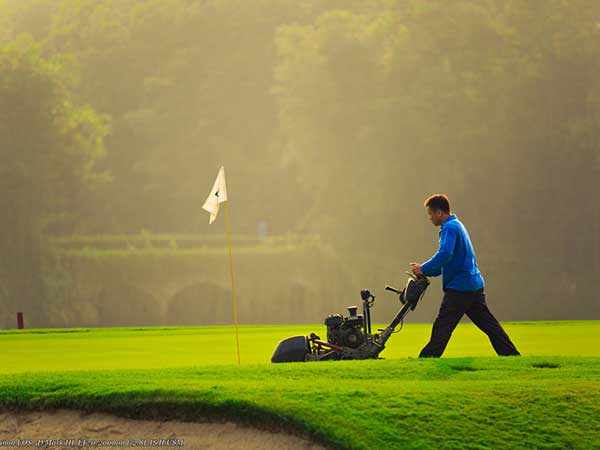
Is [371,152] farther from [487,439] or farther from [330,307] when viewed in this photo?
[487,439]

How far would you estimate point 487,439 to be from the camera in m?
10.2

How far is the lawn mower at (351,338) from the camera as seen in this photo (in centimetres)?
1424

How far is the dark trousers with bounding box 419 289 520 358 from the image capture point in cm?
1437

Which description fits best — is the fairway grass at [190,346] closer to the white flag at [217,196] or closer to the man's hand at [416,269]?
the white flag at [217,196]

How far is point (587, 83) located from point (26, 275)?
37396mm

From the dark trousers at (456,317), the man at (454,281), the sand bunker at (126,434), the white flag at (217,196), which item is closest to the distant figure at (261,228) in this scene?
the white flag at (217,196)

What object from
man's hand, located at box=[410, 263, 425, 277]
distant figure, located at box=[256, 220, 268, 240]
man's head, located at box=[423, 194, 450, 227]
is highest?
distant figure, located at box=[256, 220, 268, 240]

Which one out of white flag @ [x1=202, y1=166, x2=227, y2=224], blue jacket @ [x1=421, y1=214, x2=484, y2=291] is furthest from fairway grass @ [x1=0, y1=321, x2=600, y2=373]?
blue jacket @ [x1=421, y1=214, x2=484, y2=291]

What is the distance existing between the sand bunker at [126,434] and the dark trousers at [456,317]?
4409 millimetres

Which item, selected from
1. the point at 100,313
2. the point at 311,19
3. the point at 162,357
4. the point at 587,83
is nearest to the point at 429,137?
the point at 587,83

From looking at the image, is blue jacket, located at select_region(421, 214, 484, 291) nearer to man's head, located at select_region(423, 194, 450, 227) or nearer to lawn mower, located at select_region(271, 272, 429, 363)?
man's head, located at select_region(423, 194, 450, 227)

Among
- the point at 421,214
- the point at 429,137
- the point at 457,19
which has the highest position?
the point at 457,19

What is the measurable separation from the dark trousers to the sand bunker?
14.5 feet

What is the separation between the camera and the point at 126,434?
10688 mm
